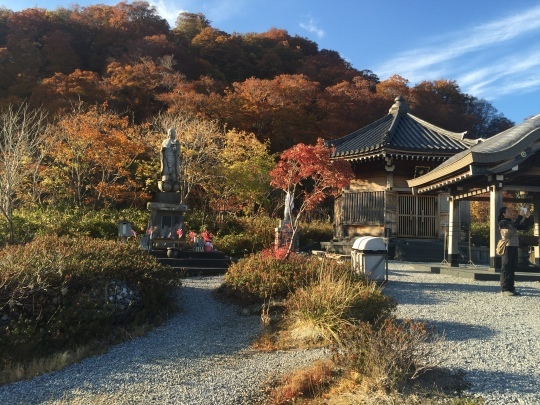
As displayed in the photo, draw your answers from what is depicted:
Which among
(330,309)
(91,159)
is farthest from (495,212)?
(91,159)

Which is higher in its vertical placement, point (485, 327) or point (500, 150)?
point (500, 150)

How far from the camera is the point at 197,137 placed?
746 inches

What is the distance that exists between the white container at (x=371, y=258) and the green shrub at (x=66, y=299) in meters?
3.59

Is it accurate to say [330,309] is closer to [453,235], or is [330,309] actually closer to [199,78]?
[453,235]

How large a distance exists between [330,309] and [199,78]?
27978 mm

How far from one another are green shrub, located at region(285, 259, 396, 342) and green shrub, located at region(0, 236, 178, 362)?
218 centimetres

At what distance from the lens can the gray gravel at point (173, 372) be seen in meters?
4.24

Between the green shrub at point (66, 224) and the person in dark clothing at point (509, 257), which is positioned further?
the green shrub at point (66, 224)

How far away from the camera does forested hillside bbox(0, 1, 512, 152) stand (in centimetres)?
2412

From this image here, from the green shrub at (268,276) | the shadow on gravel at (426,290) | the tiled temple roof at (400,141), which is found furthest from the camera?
the tiled temple roof at (400,141)

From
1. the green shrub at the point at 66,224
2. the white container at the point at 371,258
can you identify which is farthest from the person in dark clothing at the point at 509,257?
the green shrub at the point at 66,224

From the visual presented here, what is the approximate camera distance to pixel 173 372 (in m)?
4.84

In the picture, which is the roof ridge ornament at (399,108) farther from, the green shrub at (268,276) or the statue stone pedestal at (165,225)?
the green shrub at (268,276)

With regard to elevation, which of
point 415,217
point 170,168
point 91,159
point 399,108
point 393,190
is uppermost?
point 399,108
